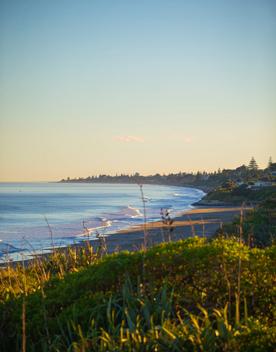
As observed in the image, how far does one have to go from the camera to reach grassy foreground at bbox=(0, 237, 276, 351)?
3.38 meters

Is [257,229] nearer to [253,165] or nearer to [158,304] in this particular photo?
[158,304]

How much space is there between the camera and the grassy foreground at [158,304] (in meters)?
3.38

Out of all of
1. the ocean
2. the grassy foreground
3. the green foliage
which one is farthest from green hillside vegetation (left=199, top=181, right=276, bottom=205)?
the grassy foreground

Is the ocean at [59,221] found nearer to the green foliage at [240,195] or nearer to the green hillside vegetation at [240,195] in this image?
the green hillside vegetation at [240,195]

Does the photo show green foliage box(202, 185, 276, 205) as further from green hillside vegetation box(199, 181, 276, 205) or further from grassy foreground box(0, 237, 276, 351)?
grassy foreground box(0, 237, 276, 351)

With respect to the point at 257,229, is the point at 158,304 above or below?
above

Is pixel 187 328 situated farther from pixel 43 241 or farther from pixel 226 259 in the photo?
pixel 43 241

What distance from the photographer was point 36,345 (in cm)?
409

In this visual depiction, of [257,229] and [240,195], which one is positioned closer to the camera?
[257,229]

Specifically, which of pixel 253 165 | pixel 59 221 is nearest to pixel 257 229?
pixel 59 221

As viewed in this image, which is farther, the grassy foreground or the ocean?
the ocean

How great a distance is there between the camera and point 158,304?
4.05 meters

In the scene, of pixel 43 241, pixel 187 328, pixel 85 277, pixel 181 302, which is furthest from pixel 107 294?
pixel 43 241

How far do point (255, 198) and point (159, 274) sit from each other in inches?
2110
